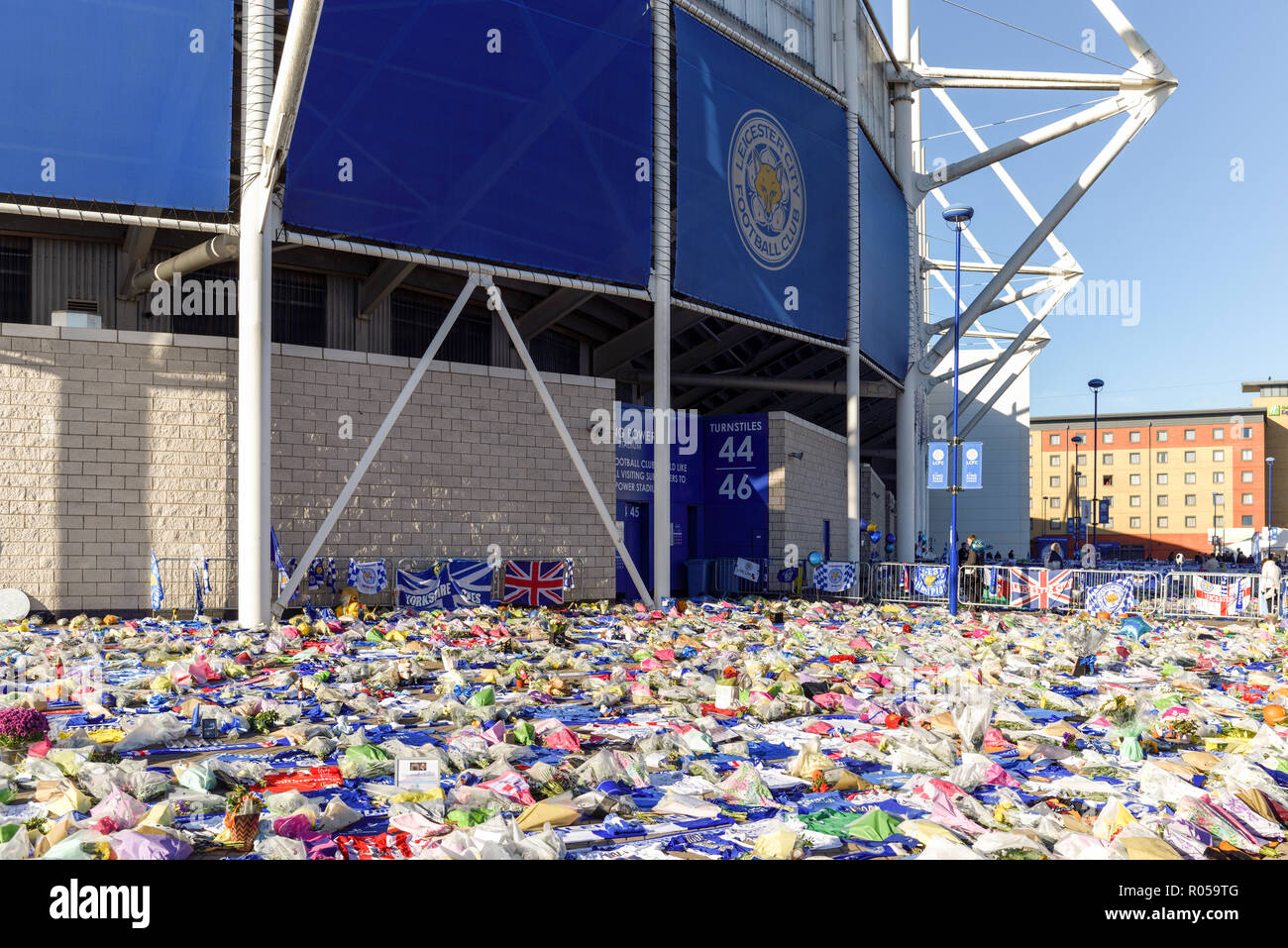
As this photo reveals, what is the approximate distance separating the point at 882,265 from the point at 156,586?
2513 centimetres

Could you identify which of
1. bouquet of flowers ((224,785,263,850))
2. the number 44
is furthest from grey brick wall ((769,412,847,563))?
bouquet of flowers ((224,785,263,850))

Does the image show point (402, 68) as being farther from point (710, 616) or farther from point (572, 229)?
point (710, 616)

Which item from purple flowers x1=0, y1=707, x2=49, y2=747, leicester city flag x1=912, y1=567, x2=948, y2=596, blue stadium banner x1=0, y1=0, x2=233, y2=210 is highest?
blue stadium banner x1=0, y1=0, x2=233, y2=210

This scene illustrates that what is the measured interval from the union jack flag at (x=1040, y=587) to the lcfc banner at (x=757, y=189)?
9076 millimetres

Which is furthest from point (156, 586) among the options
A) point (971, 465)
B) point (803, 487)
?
point (971, 465)

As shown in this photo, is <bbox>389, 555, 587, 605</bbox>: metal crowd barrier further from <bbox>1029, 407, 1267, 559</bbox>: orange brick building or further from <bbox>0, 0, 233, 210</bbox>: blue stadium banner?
<bbox>1029, 407, 1267, 559</bbox>: orange brick building

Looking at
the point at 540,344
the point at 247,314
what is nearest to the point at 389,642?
the point at 247,314

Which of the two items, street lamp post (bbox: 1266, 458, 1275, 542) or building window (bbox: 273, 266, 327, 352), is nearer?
building window (bbox: 273, 266, 327, 352)

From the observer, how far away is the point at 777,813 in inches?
266

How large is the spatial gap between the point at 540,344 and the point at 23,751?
2155 cm

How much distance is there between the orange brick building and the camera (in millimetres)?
101750

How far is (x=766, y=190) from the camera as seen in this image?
92.0 feet

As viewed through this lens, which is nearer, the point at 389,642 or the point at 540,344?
the point at 389,642

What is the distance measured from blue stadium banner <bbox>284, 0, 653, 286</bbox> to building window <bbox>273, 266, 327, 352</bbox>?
3930mm
